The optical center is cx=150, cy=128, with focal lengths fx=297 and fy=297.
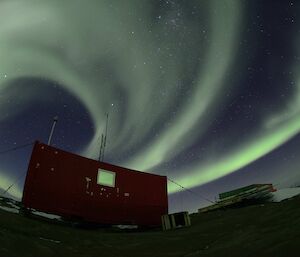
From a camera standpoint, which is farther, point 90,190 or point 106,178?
point 106,178

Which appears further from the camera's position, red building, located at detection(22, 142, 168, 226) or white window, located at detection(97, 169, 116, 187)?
white window, located at detection(97, 169, 116, 187)

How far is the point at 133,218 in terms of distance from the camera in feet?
58.5

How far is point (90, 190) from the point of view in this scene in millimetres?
16578

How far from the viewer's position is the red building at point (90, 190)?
595 inches

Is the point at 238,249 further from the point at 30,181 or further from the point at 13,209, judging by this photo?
the point at 13,209

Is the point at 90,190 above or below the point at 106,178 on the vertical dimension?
below

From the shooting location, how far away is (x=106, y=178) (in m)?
17.6

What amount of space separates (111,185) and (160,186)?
3835mm

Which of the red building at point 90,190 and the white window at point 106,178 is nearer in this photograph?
the red building at point 90,190

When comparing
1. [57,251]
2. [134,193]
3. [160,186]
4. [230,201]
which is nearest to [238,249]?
[57,251]

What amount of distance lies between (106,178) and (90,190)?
1.37 metres

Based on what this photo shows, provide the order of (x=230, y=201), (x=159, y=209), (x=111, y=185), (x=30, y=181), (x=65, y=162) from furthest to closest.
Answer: (x=230, y=201)
(x=159, y=209)
(x=111, y=185)
(x=65, y=162)
(x=30, y=181)

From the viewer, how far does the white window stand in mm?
17295

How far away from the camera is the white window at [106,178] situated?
17.3m
